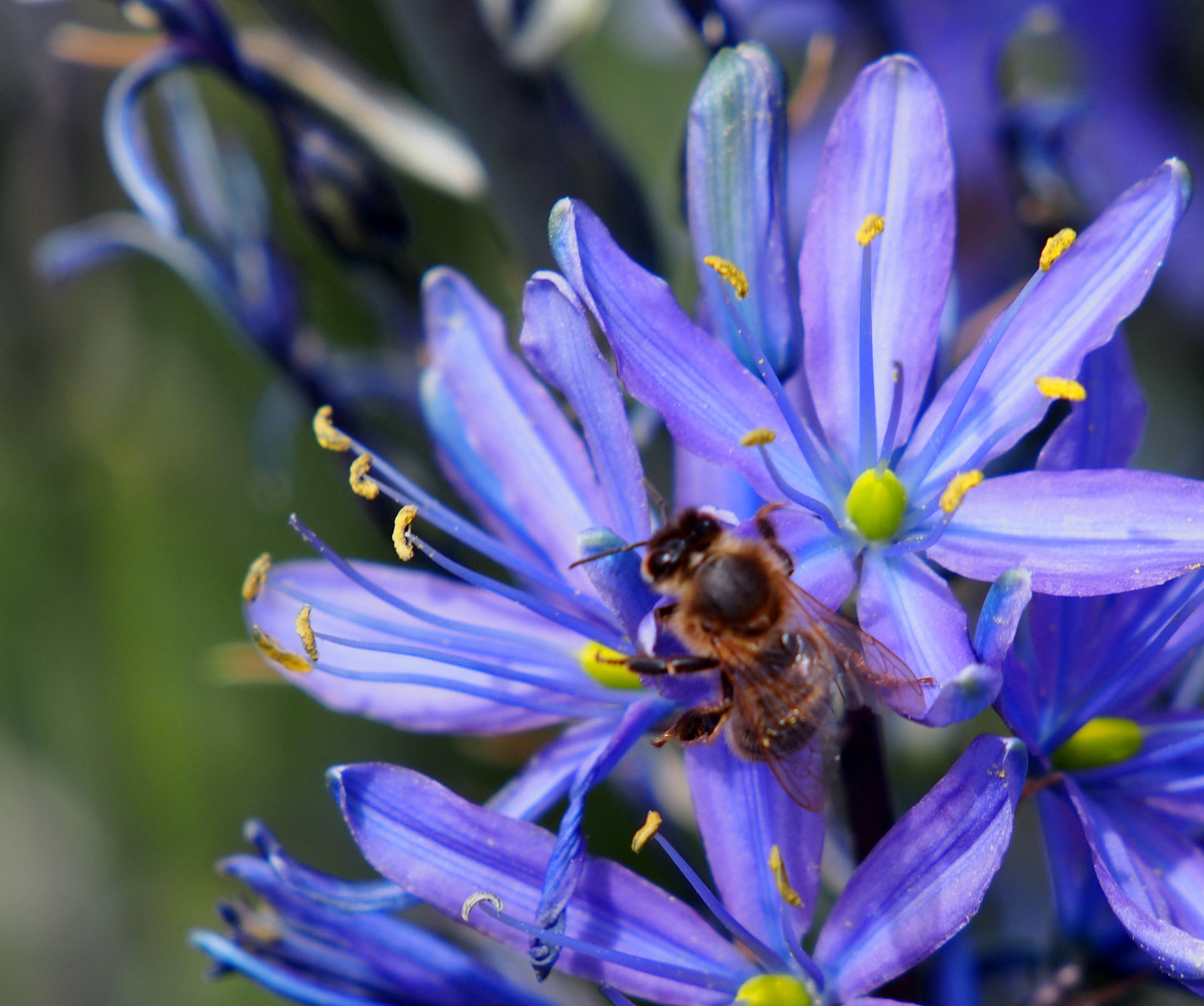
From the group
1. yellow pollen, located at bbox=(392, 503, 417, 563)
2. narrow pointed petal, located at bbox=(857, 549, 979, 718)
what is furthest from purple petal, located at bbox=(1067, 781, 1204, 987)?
yellow pollen, located at bbox=(392, 503, 417, 563)

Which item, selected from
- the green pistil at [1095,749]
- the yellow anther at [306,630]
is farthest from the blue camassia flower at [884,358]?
the yellow anther at [306,630]

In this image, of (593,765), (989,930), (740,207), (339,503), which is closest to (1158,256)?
(740,207)

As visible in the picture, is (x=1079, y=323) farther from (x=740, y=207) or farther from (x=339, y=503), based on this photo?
(x=339, y=503)

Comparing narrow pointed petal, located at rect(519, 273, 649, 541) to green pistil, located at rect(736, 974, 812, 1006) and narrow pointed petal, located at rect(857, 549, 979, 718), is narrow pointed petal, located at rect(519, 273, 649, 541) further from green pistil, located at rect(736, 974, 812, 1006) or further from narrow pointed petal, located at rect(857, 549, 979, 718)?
green pistil, located at rect(736, 974, 812, 1006)

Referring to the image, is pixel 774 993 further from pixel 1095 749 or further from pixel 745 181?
pixel 745 181

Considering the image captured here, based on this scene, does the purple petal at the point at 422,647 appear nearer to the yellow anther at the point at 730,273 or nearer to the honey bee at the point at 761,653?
the honey bee at the point at 761,653

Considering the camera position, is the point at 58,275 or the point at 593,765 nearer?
the point at 593,765

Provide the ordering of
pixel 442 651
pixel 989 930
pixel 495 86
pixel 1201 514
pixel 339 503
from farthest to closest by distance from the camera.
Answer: pixel 339 503 < pixel 989 930 < pixel 495 86 < pixel 442 651 < pixel 1201 514

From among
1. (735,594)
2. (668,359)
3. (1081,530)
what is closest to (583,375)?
(668,359)
